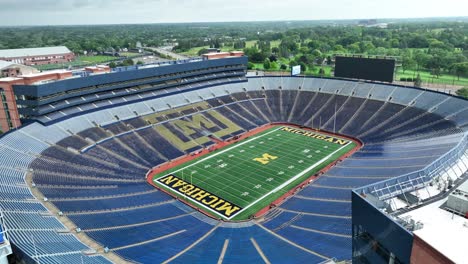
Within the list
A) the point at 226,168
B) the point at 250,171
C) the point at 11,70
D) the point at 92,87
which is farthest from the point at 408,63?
the point at 11,70

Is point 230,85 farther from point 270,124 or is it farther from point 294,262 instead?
point 294,262

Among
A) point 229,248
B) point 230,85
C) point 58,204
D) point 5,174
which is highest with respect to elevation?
point 230,85

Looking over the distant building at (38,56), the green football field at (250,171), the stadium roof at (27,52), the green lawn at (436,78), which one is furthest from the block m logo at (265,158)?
the stadium roof at (27,52)

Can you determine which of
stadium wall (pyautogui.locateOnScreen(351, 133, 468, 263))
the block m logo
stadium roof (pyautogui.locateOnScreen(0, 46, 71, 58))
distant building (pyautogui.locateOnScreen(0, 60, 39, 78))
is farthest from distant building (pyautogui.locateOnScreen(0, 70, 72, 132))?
stadium roof (pyautogui.locateOnScreen(0, 46, 71, 58))

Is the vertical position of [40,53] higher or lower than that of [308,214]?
higher

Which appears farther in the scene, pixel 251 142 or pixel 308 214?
pixel 251 142

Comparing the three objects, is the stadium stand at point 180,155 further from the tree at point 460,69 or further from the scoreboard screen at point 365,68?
the tree at point 460,69

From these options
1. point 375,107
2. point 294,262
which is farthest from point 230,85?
point 294,262
